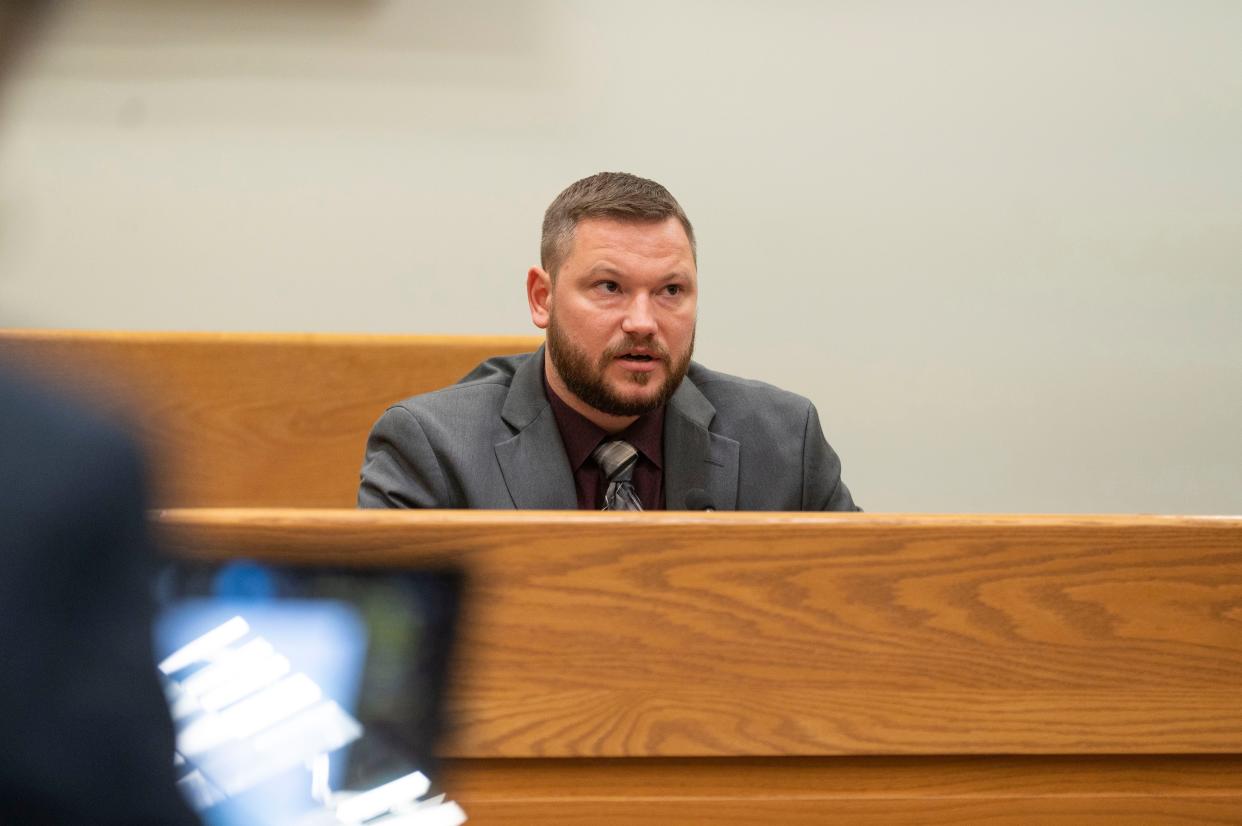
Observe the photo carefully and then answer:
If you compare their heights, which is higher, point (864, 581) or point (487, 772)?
point (864, 581)

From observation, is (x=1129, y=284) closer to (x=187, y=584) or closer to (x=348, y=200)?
(x=348, y=200)

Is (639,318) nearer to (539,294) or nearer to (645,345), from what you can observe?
(645,345)

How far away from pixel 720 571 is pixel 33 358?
4.26 feet

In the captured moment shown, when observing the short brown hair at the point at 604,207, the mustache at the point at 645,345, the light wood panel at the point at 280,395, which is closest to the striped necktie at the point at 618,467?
the mustache at the point at 645,345

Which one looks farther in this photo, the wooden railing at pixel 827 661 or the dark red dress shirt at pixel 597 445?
the dark red dress shirt at pixel 597 445

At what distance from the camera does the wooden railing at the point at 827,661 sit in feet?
2.67

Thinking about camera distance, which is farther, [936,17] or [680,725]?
[936,17]

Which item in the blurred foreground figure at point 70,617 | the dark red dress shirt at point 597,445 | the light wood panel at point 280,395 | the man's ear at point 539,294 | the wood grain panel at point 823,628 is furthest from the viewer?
the light wood panel at point 280,395

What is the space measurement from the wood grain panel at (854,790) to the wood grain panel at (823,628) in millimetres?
17

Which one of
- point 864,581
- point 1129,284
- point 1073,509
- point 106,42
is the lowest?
point 1073,509

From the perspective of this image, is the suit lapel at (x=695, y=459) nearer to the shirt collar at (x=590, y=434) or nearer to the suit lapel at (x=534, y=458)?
the shirt collar at (x=590, y=434)

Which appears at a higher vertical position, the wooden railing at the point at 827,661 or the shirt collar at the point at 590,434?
the shirt collar at the point at 590,434

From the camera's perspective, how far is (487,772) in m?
0.82

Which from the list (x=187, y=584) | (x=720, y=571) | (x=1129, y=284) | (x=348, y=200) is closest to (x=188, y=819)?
(x=187, y=584)
